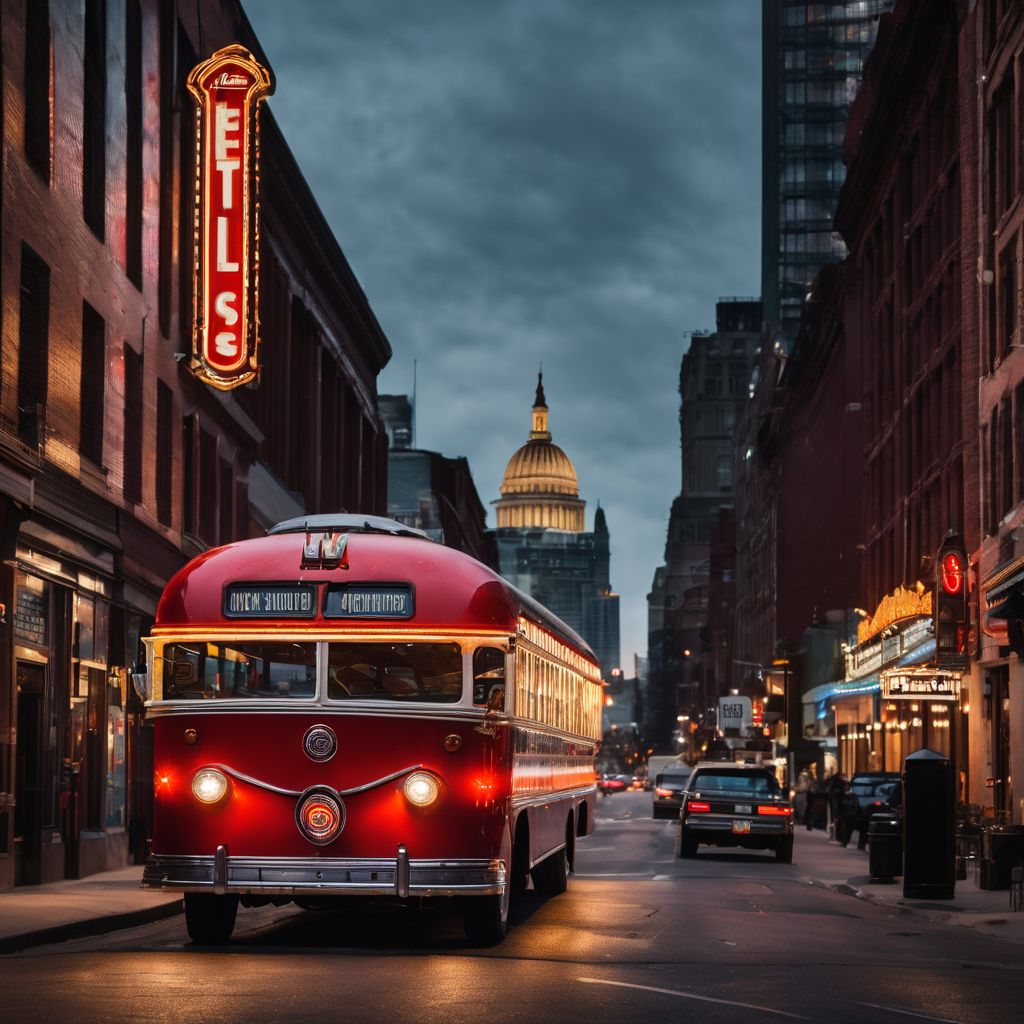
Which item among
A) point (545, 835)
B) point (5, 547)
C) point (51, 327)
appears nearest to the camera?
point (545, 835)

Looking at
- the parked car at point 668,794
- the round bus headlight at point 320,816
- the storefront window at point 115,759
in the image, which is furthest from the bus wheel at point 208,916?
the parked car at point 668,794

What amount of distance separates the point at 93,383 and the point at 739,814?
14134 mm

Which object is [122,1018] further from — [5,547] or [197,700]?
[5,547]

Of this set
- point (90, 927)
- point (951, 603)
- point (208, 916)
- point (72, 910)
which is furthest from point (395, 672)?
point (951, 603)

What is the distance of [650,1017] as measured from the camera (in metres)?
12.1

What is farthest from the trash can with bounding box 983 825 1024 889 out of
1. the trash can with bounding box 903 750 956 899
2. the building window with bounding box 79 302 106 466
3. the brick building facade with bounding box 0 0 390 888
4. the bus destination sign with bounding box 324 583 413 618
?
the bus destination sign with bounding box 324 583 413 618

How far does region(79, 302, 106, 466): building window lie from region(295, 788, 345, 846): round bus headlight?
15106 mm

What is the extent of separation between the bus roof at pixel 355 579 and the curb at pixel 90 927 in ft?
10.00

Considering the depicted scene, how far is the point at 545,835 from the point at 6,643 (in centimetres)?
740

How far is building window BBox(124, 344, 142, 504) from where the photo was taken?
108 ft

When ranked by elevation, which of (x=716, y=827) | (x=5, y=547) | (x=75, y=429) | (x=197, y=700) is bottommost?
(x=716, y=827)

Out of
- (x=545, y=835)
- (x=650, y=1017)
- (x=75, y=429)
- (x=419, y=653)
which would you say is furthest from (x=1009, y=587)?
(x=650, y=1017)

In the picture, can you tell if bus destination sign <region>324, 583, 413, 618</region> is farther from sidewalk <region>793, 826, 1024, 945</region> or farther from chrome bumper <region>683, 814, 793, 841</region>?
chrome bumper <region>683, 814, 793, 841</region>

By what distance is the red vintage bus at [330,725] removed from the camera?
52.0ft
